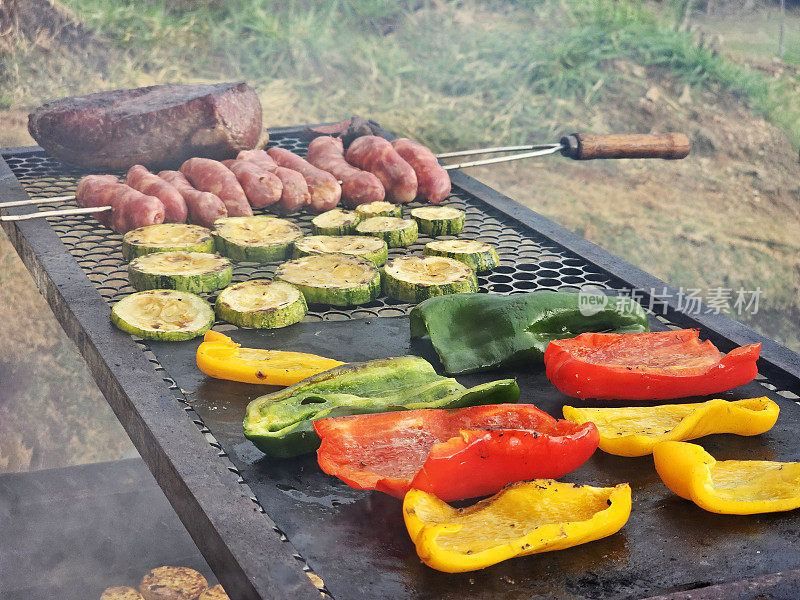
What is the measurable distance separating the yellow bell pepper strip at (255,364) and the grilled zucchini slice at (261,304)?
11.9 inches

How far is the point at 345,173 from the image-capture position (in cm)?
478

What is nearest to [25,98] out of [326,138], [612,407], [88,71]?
[88,71]

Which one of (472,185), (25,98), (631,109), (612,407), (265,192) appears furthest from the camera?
(631,109)

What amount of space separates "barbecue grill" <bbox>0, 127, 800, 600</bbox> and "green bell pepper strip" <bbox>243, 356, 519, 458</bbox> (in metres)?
0.09

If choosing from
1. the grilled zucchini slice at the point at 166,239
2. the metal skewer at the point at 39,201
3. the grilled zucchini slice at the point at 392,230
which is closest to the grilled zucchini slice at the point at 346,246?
the grilled zucchini slice at the point at 392,230

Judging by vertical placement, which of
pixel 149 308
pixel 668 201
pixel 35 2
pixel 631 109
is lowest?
pixel 668 201

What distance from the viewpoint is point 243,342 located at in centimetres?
306

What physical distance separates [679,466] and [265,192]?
2852 millimetres

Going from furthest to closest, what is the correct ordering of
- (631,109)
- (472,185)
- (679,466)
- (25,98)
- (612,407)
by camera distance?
(631,109), (25,98), (472,185), (612,407), (679,466)

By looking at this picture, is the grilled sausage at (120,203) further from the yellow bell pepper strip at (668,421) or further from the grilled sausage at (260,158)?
the yellow bell pepper strip at (668,421)

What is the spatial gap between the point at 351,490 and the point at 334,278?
1.45 m

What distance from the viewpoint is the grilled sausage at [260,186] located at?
4434 mm

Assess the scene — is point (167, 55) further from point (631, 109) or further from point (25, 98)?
point (631, 109)

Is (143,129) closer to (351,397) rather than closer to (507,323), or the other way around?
(507,323)
